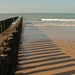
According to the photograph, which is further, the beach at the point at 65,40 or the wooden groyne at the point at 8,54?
the beach at the point at 65,40

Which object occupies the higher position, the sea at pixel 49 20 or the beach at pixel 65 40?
the beach at pixel 65 40

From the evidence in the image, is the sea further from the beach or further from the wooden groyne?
the wooden groyne

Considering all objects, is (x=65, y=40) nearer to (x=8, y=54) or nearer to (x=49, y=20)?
(x=8, y=54)

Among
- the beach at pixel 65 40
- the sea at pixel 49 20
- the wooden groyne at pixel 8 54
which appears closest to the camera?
the wooden groyne at pixel 8 54

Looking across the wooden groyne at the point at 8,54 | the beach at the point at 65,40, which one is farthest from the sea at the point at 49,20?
the wooden groyne at the point at 8,54

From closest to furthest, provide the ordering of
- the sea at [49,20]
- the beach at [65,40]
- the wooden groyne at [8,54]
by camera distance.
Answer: the wooden groyne at [8,54] → the beach at [65,40] → the sea at [49,20]

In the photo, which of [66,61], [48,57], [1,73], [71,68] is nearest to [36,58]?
[48,57]

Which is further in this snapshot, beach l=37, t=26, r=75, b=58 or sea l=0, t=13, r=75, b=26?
sea l=0, t=13, r=75, b=26

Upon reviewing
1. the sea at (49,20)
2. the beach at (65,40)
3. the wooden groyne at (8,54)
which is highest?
the wooden groyne at (8,54)

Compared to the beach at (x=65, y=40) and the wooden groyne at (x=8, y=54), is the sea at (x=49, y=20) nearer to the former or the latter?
the beach at (x=65, y=40)

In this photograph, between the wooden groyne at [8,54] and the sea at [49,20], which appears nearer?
the wooden groyne at [8,54]

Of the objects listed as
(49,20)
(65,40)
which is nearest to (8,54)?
(65,40)

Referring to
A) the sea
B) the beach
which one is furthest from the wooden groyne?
the sea

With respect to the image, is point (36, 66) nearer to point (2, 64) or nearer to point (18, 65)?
point (18, 65)
